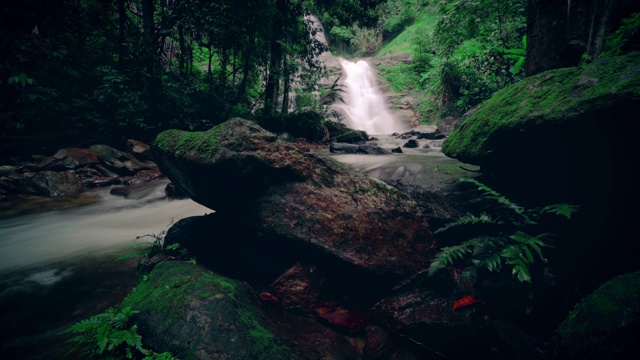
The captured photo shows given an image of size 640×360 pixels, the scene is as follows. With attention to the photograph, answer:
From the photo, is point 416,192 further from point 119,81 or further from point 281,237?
point 119,81

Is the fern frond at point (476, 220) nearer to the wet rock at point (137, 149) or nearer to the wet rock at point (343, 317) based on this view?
the wet rock at point (343, 317)

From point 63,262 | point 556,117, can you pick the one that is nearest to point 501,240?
point 556,117

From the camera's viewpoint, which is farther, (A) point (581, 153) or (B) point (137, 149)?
(B) point (137, 149)

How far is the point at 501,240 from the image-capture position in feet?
7.93

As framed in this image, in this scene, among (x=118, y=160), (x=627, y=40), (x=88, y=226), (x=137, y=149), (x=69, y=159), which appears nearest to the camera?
(x=627, y=40)

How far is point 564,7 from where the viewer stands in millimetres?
3791

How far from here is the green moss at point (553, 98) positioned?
6.13ft

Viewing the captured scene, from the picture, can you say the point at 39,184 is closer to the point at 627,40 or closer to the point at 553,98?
the point at 553,98

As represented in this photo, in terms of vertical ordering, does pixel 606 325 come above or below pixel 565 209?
below

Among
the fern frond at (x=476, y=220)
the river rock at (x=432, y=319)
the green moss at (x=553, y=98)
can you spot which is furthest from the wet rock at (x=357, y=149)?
the river rock at (x=432, y=319)

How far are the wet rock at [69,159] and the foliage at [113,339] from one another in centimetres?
846

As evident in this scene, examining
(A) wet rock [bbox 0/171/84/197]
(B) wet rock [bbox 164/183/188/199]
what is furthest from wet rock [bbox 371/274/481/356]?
(A) wet rock [bbox 0/171/84/197]

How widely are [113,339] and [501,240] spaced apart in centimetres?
317

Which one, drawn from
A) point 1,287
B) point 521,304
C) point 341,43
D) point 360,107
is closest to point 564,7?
point 521,304
